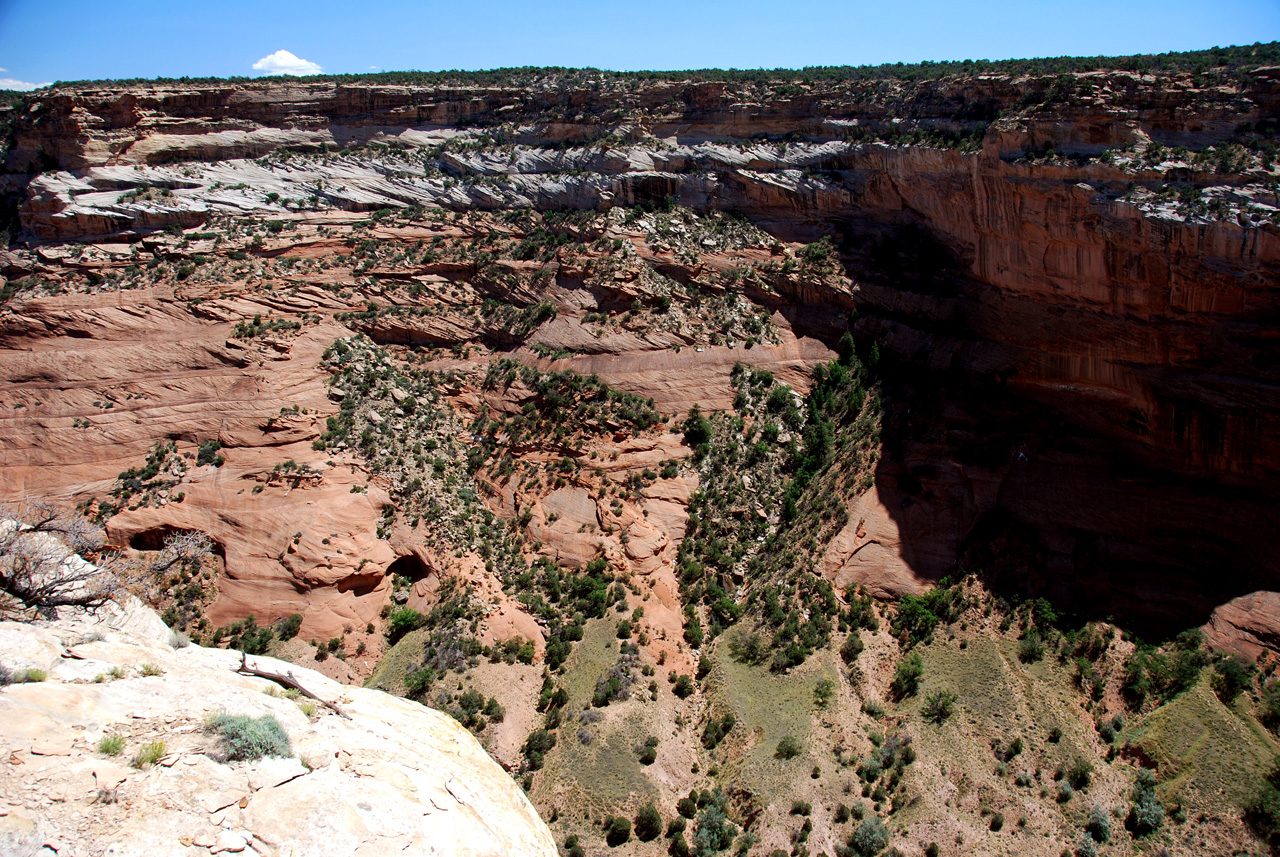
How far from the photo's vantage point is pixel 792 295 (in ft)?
146

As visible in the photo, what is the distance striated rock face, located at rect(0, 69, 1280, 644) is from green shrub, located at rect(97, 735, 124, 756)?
1954 centimetres

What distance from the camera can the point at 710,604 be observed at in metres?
34.4

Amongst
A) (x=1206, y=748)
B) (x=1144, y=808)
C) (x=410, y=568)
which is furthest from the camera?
(x=410, y=568)

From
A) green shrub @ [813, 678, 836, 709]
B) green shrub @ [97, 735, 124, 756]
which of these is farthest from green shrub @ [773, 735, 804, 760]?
green shrub @ [97, 735, 124, 756]

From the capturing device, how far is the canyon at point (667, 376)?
96.7 feet

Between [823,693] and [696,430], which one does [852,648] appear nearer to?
[823,693]

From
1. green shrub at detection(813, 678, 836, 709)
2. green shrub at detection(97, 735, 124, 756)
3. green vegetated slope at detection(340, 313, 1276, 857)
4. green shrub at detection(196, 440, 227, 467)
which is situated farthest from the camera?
green shrub at detection(196, 440, 227, 467)

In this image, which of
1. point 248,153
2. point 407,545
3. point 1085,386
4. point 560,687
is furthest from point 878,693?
point 248,153

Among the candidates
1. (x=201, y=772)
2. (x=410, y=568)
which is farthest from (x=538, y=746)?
(x=201, y=772)

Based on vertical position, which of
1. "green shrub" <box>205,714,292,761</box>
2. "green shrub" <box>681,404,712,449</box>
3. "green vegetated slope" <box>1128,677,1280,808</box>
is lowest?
"green vegetated slope" <box>1128,677,1280,808</box>

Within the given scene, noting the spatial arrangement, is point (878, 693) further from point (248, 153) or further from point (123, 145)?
point (123, 145)

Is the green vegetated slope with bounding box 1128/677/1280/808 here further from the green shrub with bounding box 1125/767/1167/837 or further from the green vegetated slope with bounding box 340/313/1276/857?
the green shrub with bounding box 1125/767/1167/837

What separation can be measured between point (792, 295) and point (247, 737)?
38.1 m

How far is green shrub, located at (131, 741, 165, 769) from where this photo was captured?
420 inches
